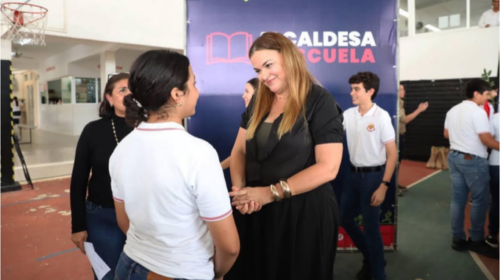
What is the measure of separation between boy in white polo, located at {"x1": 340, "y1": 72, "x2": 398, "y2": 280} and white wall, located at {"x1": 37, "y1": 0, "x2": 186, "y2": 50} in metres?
4.33

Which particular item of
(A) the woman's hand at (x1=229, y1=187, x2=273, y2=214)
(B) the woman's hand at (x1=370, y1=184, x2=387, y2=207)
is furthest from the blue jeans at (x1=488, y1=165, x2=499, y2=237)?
(A) the woman's hand at (x1=229, y1=187, x2=273, y2=214)

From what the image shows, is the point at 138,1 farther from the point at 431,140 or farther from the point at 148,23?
the point at 431,140

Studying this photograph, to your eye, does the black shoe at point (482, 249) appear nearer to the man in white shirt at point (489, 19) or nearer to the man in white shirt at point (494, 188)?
the man in white shirt at point (494, 188)

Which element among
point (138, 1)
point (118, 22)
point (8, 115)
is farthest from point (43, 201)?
point (138, 1)

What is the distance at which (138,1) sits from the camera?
7.58 m

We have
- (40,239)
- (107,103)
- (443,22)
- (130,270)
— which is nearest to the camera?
(130,270)

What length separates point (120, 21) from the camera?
729 cm

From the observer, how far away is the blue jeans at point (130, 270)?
1.07 m

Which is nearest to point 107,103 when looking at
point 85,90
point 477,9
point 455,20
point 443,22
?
point 455,20

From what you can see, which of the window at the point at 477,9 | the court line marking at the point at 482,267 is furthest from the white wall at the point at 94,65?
the court line marking at the point at 482,267

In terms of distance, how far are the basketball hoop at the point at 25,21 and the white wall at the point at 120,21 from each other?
0.52 ft

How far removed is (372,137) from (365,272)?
105cm

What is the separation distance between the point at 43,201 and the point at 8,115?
1.60 m

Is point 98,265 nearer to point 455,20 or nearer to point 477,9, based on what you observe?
point 455,20
